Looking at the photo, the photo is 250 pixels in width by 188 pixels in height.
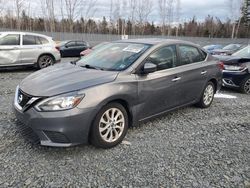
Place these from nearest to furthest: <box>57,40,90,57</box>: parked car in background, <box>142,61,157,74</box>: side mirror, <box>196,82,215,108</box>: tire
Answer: <box>142,61,157,74</box>: side mirror
<box>196,82,215,108</box>: tire
<box>57,40,90,57</box>: parked car in background

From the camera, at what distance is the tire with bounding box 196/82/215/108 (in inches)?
214

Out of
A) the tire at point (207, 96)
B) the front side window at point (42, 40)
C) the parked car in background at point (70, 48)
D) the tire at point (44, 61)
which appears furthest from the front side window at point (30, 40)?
the parked car in background at point (70, 48)

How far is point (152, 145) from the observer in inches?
147

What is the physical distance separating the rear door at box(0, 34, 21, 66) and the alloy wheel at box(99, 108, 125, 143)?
7.24 meters

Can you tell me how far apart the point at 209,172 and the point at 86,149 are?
64.3 inches

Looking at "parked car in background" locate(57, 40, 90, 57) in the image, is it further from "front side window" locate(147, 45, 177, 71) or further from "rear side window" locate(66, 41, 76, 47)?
"front side window" locate(147, 45, 177, 71)

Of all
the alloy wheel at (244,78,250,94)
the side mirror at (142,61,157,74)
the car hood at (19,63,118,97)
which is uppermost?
the side mirror at (142,61,157,74)

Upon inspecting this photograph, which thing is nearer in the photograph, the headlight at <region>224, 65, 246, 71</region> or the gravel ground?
the gravel ground

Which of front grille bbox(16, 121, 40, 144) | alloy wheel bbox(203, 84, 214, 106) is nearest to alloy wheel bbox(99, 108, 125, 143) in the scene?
front grille bbox(16, 121, 40, 144)

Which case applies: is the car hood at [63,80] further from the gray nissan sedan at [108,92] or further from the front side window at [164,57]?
the front side window at [164,57]

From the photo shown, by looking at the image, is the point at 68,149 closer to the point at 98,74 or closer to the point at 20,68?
the point at 98,74

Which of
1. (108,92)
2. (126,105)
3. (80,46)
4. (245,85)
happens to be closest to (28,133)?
(108,92)

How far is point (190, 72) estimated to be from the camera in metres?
4.77

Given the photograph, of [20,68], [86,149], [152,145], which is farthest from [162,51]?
[20,68]
